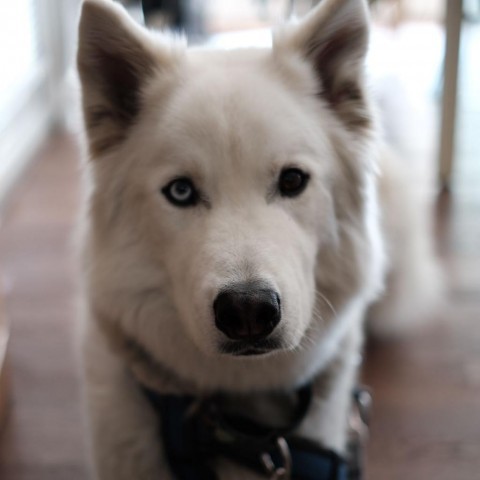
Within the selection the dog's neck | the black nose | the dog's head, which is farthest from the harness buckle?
the black nose

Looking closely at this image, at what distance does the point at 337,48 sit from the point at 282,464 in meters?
0.85

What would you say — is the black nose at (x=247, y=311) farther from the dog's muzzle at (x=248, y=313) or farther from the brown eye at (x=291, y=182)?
the brown eye at (x=291, y=182)

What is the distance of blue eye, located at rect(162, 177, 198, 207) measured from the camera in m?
1.39

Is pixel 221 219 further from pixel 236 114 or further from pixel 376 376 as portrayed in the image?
pixel 376 376

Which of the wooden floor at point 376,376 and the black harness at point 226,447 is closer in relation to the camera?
the black harness at point 226,447

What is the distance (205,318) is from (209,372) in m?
0.28

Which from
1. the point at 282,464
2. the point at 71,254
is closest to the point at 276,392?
the point at 282,464

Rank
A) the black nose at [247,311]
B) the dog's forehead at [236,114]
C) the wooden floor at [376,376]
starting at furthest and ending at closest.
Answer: the wooden floor at [376,376] → the dog's forehead at [236,114] → the black nose at [247,311]

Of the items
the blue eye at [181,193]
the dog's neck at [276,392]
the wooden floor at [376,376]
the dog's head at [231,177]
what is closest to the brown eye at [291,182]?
the dog's head at [231,177]

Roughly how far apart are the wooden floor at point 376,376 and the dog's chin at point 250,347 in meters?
0.82

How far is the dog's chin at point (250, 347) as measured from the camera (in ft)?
4.20

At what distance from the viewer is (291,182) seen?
1.41m

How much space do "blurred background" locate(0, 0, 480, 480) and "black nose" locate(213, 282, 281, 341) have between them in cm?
58

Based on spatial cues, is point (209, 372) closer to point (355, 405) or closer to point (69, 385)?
point (355, 405)
